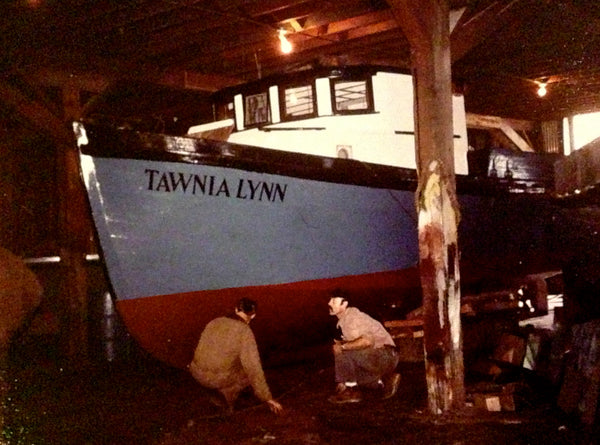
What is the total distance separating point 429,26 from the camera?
4527mm

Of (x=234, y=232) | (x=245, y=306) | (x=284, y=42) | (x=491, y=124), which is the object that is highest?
(x=284, y=42)

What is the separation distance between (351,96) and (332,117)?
36 cm

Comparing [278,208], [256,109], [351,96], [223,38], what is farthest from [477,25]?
[278,208]

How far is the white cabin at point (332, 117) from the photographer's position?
6953mm

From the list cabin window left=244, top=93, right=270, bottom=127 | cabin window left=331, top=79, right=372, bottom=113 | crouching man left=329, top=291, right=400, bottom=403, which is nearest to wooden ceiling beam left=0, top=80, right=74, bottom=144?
cabin window left=244, top=93, right=270, bottom=127

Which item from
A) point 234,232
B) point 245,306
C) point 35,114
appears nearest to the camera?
point 245,306

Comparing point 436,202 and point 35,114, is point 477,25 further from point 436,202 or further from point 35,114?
point 35,114

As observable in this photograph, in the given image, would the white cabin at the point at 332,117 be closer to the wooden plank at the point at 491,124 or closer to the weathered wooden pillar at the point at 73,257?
the weathered wooden pillar at the point at 73,257

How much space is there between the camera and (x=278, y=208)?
232 inches

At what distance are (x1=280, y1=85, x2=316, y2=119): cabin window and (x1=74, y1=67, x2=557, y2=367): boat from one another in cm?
1

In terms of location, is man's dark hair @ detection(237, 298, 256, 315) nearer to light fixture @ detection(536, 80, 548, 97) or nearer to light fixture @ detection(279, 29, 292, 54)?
light fixture @ detection(279, 29, 292, 54)

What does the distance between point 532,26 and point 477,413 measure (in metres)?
5.60

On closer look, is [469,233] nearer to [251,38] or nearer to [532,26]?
[532,26]

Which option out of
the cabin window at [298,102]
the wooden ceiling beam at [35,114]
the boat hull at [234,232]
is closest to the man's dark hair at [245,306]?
the boat hull at [234,232]
